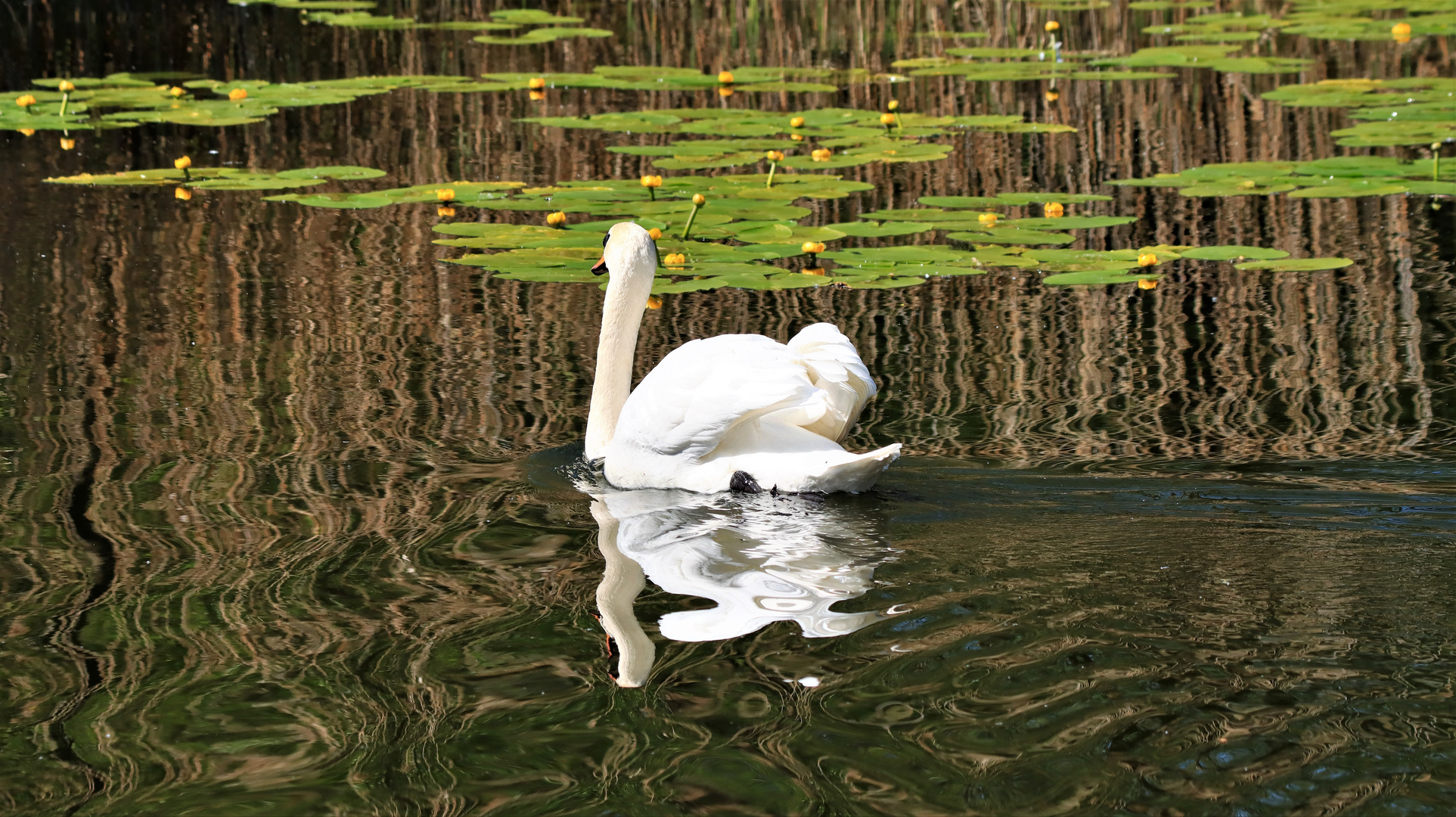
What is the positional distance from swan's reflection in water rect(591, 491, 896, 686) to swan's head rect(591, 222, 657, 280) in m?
0.81

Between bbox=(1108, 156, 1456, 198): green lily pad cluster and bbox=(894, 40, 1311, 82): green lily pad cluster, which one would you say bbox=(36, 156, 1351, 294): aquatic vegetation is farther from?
bbox=(894, 40, 1311, 82): green lily pad cluster

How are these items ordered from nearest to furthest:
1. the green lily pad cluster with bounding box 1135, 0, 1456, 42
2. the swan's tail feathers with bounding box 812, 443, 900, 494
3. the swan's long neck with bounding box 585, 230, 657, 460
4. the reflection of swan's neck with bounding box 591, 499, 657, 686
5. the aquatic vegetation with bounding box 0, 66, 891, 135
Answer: the reflection of swan's neck with bounding box 591, 499, 657, 686 → the swan's tail feathers with bounding box 812, 443, 900, 494 → the swan's long neck with bounding box 585, 230, 657, 460 → the aquatic vegetation with bounding box 0, 66, 891, 135 → the green lily pad cluster with bounding box 1135, 0, 1456, 42

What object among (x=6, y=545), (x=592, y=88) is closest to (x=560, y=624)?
(x=6, y=545)

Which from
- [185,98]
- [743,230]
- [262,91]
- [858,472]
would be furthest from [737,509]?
[185,98]

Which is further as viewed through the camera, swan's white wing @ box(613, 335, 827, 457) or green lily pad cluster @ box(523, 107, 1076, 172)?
green lily pad cluster @ box(523, 107, 1076, 172)

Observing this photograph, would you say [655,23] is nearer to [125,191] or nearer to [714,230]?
[125,191]

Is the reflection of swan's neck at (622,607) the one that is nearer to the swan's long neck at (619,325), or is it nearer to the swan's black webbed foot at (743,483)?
the swan's black webbed foot at (743,483)

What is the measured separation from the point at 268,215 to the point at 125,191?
122 centimetres

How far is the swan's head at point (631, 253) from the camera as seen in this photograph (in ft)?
17.4

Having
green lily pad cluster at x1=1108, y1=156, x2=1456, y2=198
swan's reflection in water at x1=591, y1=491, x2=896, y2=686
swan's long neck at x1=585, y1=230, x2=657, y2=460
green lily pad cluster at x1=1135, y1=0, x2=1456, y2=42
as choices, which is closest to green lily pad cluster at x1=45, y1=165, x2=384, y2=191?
swan's long neck at x1=585, y1=230, x2=657, y2=460

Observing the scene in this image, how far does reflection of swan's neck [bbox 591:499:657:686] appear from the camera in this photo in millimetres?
3512

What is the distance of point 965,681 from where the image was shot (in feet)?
10.9

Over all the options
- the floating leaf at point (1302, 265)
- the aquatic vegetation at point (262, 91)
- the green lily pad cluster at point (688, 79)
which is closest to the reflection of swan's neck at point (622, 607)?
the floating leaf at point (1302, 265)

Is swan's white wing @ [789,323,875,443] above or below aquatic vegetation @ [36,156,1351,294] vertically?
below
